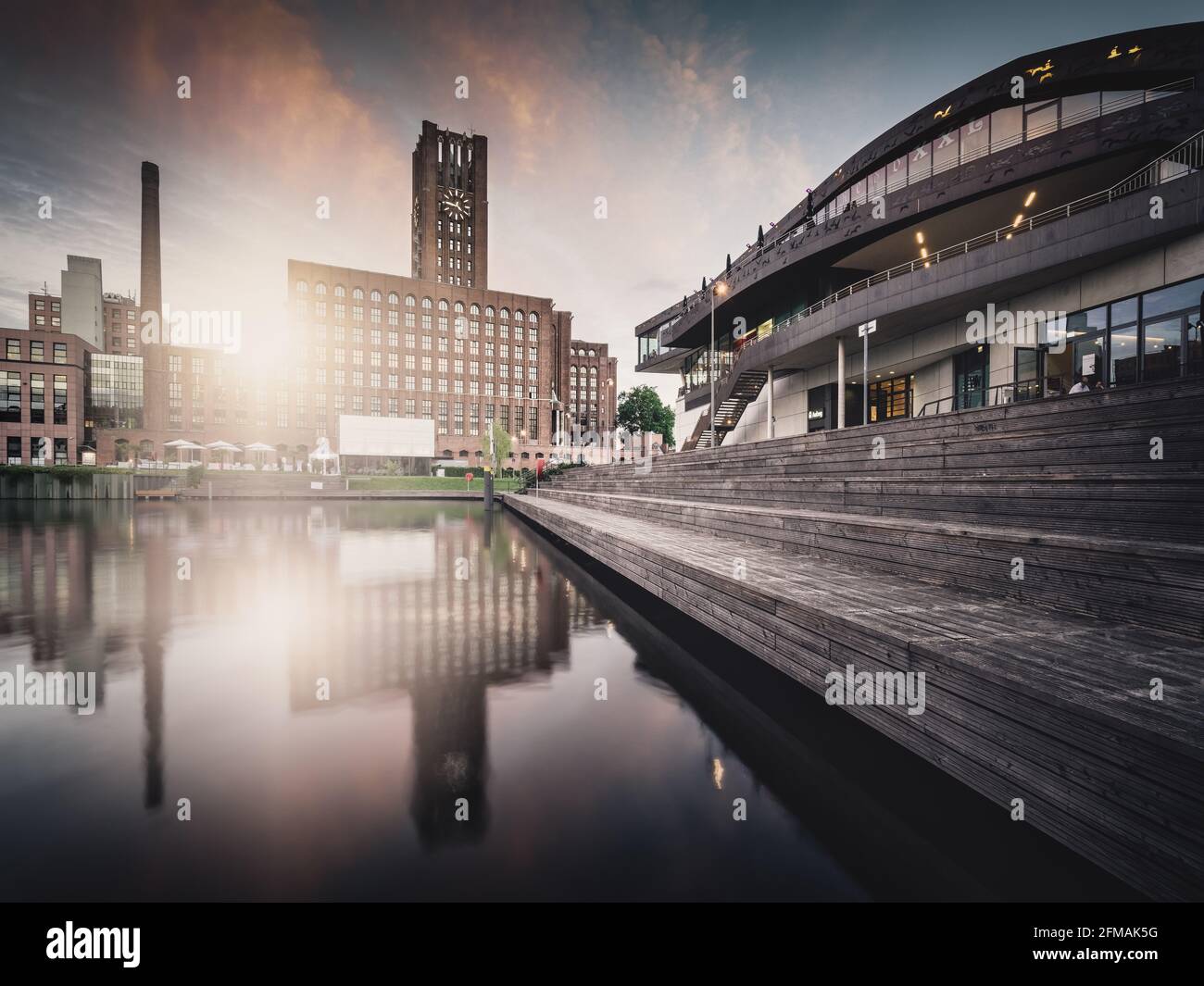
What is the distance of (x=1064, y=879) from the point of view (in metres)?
2.31

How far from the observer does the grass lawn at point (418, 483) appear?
159ft

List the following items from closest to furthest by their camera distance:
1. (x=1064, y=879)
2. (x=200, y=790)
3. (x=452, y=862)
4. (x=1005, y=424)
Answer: (x=1064, y=879) → (x=452, y=862) → (x=200, y=790) → (x=1005, y=424)

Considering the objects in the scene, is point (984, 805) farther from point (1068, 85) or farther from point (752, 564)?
point (1068, 85)

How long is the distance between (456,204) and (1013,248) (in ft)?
313

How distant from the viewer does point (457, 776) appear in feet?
10.9

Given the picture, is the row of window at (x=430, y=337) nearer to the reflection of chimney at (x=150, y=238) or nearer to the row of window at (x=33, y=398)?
the reflection of chimney at (x=150, y=238)

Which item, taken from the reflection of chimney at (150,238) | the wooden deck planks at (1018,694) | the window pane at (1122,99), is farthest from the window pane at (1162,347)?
the reflection of chimney at (150,238)

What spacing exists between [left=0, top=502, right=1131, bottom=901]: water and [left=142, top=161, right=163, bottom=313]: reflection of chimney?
8137 centimetres

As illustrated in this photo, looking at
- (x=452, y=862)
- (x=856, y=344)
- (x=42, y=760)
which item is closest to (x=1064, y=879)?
(x=452, y=862)

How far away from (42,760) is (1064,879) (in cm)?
576

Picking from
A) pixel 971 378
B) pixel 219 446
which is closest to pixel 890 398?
pixel 971 378

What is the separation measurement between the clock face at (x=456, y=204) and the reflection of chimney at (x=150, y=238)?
38804 millimetres

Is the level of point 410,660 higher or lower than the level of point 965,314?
lower

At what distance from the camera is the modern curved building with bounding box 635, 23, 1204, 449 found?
1348 centimetres
